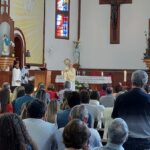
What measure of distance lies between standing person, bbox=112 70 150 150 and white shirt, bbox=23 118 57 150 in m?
0.80

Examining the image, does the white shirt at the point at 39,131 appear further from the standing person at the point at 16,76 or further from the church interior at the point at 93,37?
the church interior at the point at 93,37

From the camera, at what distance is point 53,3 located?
74.3ft

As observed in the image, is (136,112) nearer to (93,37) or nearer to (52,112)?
(52,112)

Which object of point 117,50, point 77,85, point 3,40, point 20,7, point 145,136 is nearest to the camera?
point 145,136

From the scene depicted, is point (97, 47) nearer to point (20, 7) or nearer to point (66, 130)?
point (20, 7)

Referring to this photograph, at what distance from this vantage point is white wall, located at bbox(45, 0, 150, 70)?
22469mm

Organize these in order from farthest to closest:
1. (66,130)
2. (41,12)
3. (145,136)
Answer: (41,12)
(145,136)
(66,130)

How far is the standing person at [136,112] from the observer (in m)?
4.82

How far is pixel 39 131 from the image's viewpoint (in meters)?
4.62

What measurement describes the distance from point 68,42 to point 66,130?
65.6 feet

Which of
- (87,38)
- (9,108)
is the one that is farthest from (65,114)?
(87,38)

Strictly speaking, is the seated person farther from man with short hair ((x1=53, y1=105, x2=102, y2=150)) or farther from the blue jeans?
the blue jeans

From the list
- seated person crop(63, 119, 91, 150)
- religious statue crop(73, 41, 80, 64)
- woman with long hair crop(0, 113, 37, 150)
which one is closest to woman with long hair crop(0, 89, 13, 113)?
seated person crop(63, 119, 91, 150)

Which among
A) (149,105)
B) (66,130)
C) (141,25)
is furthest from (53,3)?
(66,130)
